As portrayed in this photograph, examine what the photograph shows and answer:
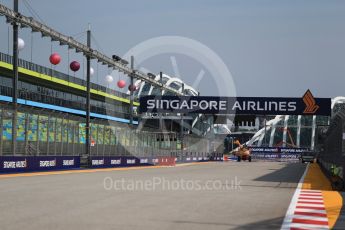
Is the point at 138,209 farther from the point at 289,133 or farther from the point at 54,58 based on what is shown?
the point at 289,133

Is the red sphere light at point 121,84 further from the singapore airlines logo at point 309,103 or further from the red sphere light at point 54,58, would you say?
the singapore airlines logo at point 309,103

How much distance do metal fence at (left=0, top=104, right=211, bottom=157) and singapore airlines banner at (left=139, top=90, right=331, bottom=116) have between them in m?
3.81

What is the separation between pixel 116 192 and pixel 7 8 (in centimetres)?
1640

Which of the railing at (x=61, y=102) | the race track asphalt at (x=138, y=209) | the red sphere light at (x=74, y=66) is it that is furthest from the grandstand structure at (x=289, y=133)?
the race track asphalt at (x=138, y=209)

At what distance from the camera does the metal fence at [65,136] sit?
27297 mm

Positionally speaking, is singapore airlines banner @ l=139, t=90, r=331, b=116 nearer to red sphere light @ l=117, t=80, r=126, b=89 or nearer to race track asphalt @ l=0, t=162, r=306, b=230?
red sphere light @ l=117, t=80, r=126, b=89

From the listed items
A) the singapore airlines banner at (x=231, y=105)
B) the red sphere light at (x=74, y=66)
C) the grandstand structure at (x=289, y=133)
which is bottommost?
the grandstand structure at (x=289, y=133)

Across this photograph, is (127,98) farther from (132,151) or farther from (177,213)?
(177,213)

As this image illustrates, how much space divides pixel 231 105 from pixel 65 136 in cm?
2512

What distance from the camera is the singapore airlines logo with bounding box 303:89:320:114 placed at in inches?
2104

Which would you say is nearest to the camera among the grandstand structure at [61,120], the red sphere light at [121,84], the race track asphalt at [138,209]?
the race track asphalt at [138,209]

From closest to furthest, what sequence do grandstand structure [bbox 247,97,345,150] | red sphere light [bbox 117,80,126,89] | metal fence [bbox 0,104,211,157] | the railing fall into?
metal fence [bbox 0,104,211,157] → the railing → red sphere light [bbox 117,80,126,89] → grandstand structure [bbox 247,97,345,150]

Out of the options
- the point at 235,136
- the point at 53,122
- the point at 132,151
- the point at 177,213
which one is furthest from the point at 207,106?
the point at 235,136

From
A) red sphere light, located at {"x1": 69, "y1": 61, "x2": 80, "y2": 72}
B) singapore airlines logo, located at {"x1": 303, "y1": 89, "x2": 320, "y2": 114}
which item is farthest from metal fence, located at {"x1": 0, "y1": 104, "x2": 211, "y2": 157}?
singapore airlines logo, located at {"x1": 303, "y1": 89, "x2": 320, "y2": 114}
